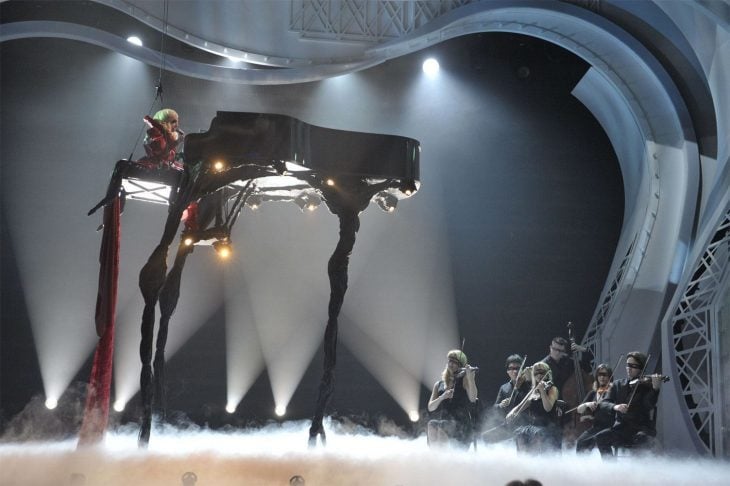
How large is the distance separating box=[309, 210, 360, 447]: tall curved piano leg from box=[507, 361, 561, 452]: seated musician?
5.95 feet

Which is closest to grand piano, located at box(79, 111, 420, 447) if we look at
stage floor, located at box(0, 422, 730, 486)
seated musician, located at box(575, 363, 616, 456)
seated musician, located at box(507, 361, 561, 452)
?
stage floor, located at box(0, 422, 730, 486)

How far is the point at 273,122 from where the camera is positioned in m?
3.73

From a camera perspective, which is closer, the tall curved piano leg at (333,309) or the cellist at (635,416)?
the tall curved piano leg at (333,309)

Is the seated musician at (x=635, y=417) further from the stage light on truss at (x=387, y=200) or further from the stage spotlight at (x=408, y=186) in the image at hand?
the stage spotlight at (x=408, y=186)

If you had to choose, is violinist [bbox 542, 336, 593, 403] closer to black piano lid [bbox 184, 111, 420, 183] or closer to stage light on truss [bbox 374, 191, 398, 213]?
stage light on truss [bbox 374, 191, 398, 213]

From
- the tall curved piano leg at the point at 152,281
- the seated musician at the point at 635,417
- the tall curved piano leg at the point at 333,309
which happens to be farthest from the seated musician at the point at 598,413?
the tall curved piano leg at the point at 152,281

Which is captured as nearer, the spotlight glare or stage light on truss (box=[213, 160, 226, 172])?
stage light on truss (box=[213, 160, 226, 172])

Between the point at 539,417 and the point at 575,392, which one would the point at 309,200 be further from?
the point at 575,392

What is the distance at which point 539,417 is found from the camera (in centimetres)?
561

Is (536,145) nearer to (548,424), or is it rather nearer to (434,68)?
(434,68)

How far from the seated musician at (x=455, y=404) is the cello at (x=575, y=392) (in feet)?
4.65

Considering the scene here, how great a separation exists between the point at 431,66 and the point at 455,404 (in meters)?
4.87

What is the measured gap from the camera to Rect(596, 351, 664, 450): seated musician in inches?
212

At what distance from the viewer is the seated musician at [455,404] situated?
548 centimetres
